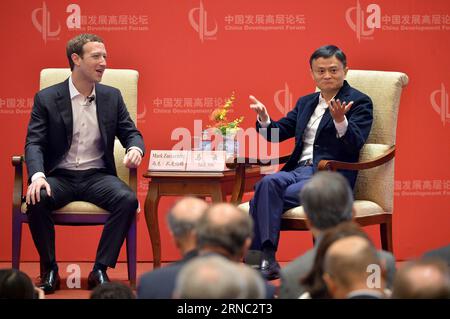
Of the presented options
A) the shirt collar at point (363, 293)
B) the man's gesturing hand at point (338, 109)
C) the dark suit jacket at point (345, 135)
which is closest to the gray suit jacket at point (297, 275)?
the shirt collar at point (363, 293)

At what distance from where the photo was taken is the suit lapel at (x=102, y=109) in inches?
215

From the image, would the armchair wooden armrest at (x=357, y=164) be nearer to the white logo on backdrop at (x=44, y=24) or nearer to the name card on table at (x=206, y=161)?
the name card on table at (x=206, y=161)

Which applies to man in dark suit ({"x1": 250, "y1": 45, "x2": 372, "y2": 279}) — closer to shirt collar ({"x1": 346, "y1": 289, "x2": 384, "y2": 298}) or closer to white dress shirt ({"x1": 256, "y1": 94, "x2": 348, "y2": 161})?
white dress shirt ({"x1": 256, "y1": 94, "x2": 348, "y2": 161})

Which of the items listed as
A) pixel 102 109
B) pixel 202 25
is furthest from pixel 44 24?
pixel 102 109

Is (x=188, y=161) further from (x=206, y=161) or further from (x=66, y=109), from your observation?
(x=66, y=109)

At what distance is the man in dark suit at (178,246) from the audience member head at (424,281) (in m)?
0.79

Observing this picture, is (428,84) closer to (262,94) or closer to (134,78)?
(262,94)

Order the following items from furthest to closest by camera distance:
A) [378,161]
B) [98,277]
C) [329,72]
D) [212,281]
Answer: [329,72] → [378,161] → [98,277] → [212,281]

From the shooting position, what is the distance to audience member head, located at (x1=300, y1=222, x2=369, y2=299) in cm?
289

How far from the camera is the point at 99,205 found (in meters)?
5.23

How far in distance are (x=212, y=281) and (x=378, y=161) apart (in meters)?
3.09

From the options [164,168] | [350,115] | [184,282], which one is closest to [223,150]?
[164,168]

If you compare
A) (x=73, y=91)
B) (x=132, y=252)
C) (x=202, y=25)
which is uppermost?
(x=202, y=25)

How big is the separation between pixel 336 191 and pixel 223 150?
240 centimetres
